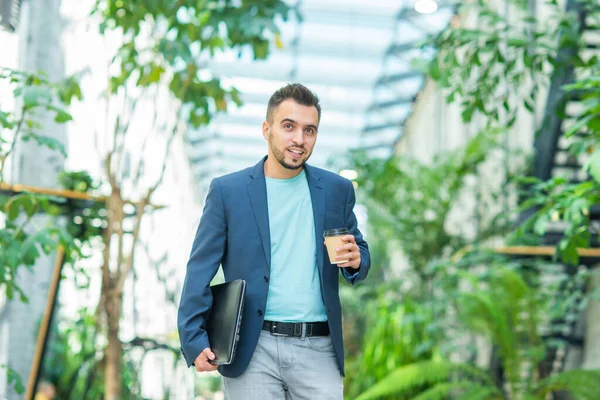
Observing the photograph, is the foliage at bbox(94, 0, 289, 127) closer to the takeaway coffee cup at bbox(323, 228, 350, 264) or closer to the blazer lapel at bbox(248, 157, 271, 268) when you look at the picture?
the blazer lapel at bbox(248, 157, 271, 268)

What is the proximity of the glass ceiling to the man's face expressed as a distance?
829 centimetres

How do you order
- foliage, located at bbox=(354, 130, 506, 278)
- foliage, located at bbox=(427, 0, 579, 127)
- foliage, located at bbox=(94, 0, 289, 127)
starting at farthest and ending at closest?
foliage, located at bbox=(354, 130, 506, 278)
foliage, located at bbox=(94, 0, 289, 127)
foliage, located at bbox=(427, 0, 579, 127)

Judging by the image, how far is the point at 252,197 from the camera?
228 cm

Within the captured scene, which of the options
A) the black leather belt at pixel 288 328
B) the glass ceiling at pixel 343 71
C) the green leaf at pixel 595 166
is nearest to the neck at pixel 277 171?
the black leather belt at pixel 288 328

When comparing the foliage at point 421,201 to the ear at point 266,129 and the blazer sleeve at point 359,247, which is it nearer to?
the blazer sleeve at point 359,247

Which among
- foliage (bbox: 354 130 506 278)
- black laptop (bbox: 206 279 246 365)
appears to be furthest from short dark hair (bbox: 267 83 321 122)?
foliage (bbox: 354 130 506 278)

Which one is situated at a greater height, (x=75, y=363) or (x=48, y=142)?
(x=48, y=142)

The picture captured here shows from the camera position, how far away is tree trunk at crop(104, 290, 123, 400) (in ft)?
14.1

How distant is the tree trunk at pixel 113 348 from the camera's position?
4285mm

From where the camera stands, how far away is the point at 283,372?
219 cm

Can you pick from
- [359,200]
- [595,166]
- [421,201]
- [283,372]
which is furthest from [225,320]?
[359,200]

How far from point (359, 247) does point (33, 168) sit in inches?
144

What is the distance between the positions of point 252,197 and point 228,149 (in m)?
17.7

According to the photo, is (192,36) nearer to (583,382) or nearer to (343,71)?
(583,382)
